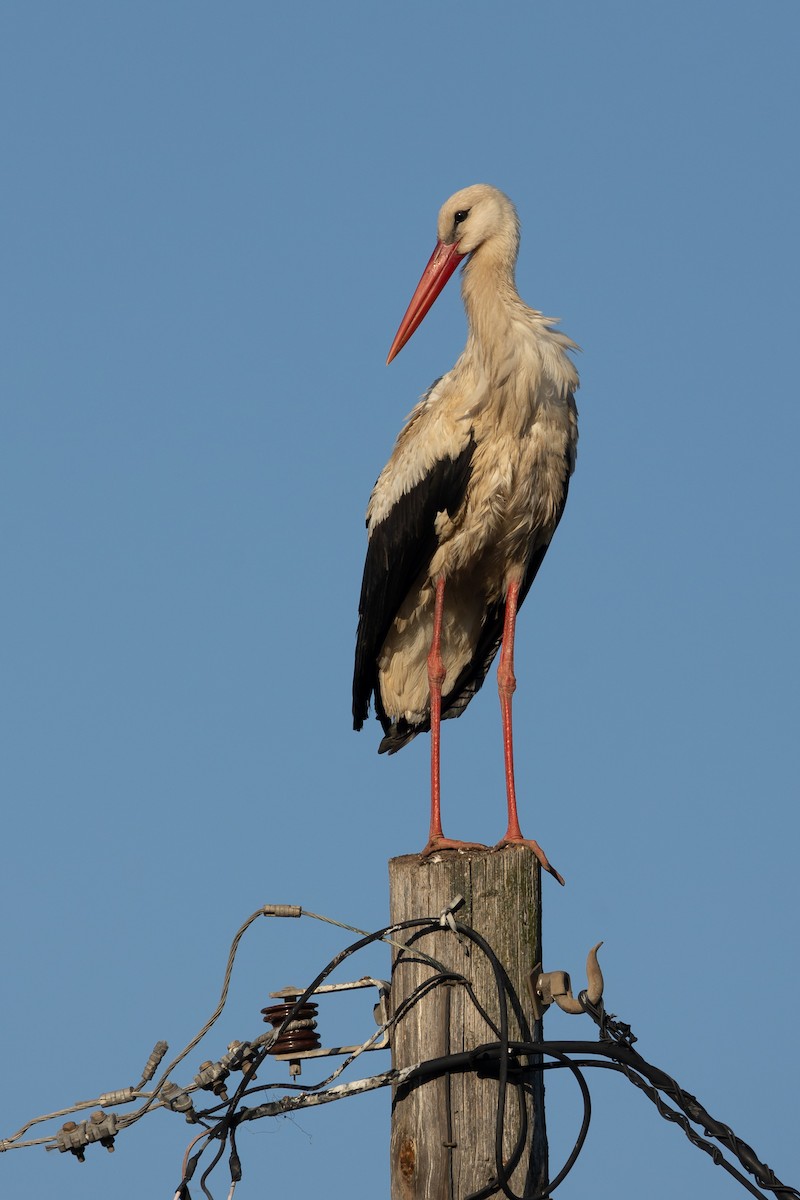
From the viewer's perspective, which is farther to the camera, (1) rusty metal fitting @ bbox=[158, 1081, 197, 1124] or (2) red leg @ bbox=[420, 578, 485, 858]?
(2) red leg @ bbox=[420, 578, 485, 858]

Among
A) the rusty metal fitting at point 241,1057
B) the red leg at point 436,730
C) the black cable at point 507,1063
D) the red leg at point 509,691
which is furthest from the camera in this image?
the red leg at point 509,691

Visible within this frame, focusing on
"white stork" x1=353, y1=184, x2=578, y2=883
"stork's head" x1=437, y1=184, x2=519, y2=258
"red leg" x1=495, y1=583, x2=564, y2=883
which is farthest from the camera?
"stork's head" x1=437, y1=184, x2=519, y2=258

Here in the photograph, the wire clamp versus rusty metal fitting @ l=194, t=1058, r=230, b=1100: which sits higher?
the wire clamp

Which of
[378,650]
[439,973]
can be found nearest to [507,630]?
[378,650]

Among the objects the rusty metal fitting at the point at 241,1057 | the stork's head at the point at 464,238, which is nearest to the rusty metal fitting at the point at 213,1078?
the rusty metal fitting at the point at 241,1057

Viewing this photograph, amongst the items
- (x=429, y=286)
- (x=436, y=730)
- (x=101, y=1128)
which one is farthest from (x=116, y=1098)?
(x=429, y=286)

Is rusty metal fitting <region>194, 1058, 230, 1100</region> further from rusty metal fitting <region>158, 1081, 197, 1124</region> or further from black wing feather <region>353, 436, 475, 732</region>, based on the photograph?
black wing feather <region>353, 436, 475, 732</region>

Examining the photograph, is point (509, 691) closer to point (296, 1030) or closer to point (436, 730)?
point (436, 730)

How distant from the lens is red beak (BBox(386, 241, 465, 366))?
826 centimetres

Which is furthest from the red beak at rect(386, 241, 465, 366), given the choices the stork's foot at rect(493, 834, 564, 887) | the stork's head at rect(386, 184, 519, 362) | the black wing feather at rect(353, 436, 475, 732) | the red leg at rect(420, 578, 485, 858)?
the stork's foot at rect(493, 834, 564, 887)

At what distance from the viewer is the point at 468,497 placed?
24.8ft

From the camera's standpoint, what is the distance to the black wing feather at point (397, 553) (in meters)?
7.51

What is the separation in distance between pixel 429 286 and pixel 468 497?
1.36 metres

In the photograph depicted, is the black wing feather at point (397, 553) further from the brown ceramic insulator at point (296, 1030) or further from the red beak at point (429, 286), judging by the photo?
the brown ceramic insulator at point (296, 1030)
